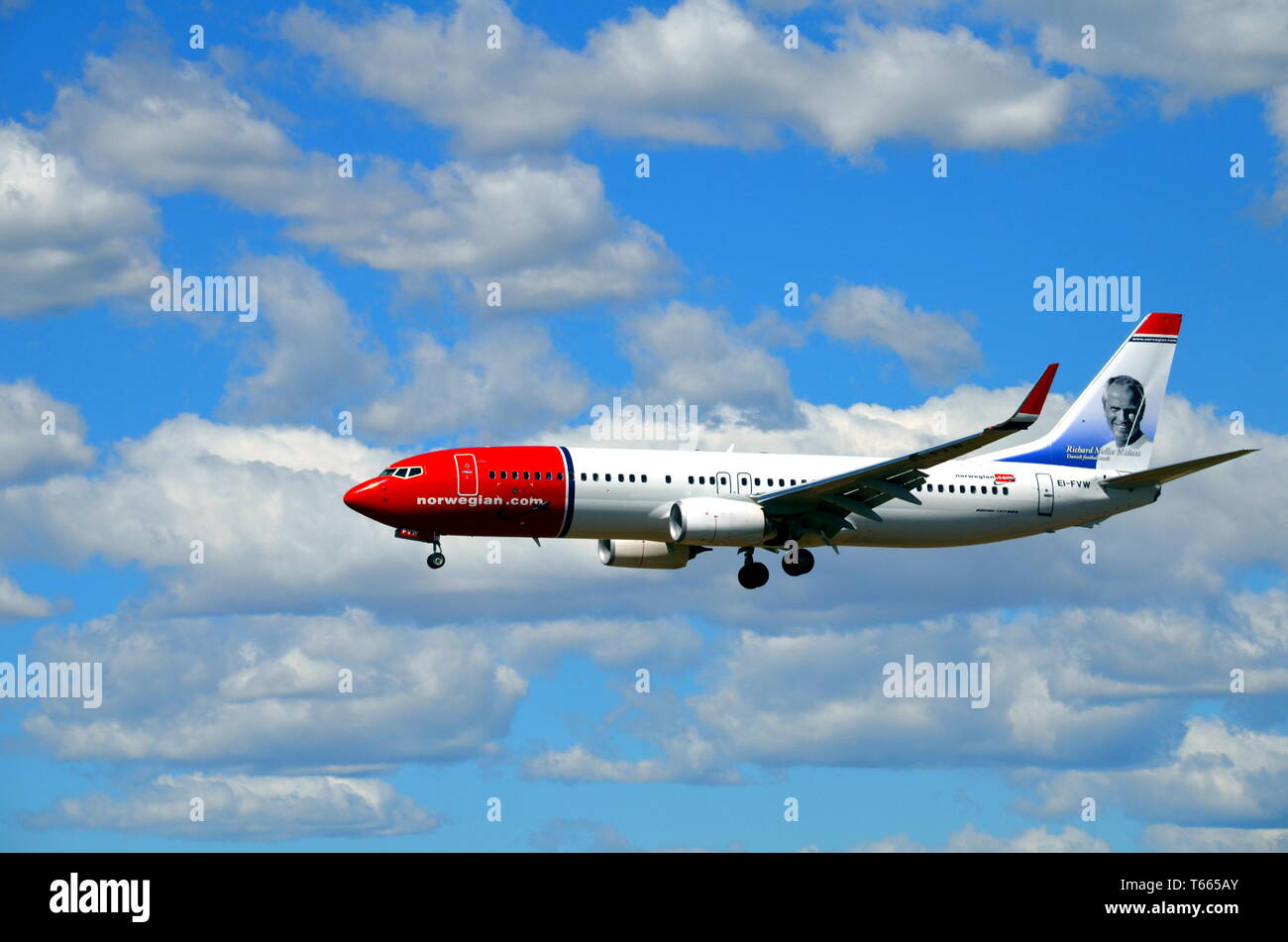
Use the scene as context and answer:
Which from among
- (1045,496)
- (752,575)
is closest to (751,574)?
(752,575)

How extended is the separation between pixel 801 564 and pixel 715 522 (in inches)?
244

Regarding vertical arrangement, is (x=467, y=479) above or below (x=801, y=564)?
above

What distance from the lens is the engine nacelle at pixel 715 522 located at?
253 feet

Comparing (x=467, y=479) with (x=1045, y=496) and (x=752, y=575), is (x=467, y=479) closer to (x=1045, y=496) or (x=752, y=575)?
(x=752, y=575)

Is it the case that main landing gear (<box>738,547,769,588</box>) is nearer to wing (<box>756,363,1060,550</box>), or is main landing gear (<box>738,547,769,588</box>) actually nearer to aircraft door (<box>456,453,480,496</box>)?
wing (<box>756,363,1060,550</box>)

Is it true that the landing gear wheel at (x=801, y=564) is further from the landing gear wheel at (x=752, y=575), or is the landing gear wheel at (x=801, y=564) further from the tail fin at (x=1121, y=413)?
the tail fin at (x=1121, y=413)

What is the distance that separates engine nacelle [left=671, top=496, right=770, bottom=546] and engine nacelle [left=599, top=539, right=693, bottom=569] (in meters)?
6.28

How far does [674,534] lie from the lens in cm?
7800

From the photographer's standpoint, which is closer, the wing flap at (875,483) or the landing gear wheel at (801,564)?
the wing flap at (875,483)

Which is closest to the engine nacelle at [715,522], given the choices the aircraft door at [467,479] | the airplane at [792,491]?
the airplane at [792,491]

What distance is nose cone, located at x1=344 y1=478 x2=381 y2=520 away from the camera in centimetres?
7556

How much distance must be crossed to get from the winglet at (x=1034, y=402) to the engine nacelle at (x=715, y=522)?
Answer: 13795 millimetres

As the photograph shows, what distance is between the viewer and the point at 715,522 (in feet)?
254
